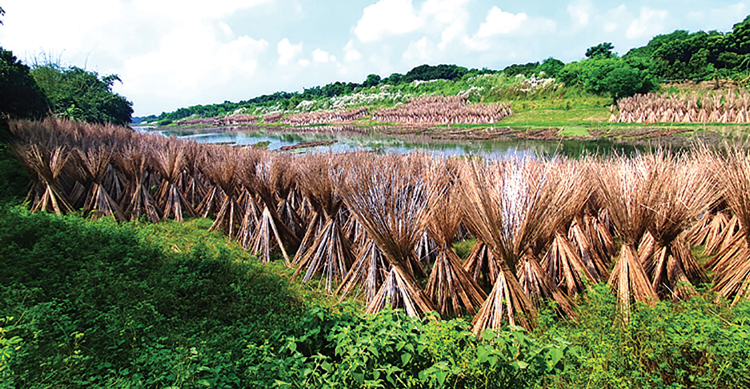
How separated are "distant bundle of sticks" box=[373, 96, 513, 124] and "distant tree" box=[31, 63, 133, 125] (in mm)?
34680

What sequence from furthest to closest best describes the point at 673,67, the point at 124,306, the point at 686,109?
the point at 673,67 < the point at 686,109 < the point at 124,306

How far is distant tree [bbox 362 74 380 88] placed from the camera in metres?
103

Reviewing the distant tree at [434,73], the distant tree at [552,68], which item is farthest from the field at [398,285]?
the distant tree at [434,73]

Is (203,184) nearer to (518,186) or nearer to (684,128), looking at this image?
(518,186)

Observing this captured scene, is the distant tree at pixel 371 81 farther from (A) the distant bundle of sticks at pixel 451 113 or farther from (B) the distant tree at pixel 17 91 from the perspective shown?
(B) the distant tree at pixel 17 91

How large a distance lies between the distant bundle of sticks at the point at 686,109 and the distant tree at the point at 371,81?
7955cm

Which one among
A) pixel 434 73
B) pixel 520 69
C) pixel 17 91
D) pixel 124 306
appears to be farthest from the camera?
pixel 434 73

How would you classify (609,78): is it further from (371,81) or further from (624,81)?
(371,81)

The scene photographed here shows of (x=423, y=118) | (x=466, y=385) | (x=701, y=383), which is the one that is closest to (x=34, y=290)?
(x=466, y=385)

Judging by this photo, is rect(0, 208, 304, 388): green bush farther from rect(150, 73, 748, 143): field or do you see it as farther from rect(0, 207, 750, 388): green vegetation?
rect(150, 73, 748, 143): field

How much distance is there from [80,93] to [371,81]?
8804cm

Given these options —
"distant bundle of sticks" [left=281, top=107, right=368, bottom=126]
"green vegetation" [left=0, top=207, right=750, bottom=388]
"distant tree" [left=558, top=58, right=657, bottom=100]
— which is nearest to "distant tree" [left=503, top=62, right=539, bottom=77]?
"distant tree" [left=558, top=58, right=657, bottom=100]

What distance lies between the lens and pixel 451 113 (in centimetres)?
4497

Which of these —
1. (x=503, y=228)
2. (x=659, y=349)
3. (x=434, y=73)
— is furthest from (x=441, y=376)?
(x=434, y=73)
